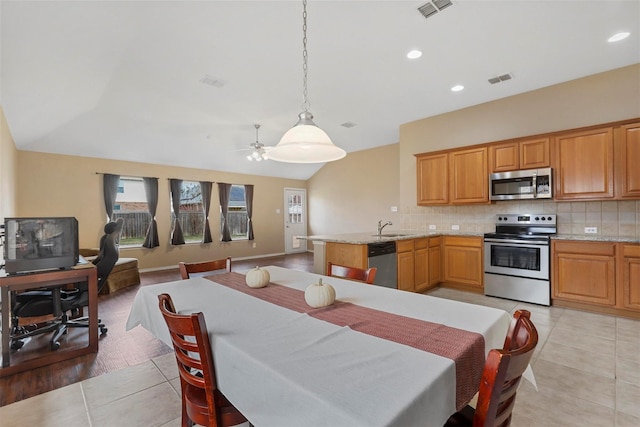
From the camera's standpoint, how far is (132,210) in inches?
244

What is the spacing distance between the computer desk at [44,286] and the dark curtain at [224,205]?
15.7 ft

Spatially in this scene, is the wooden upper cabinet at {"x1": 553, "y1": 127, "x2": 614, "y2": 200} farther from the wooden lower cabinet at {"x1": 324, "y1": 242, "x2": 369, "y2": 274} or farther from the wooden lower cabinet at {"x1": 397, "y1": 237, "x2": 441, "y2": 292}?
the wooden lower cabinet at {"x1": 324, "y1": 242, "x2": 369, "y2": 274}

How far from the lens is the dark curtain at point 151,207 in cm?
625

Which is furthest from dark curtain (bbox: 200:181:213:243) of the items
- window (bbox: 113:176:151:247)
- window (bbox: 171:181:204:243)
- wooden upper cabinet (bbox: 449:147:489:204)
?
wooden upper cabinet (bbox: 449:147:489:204)

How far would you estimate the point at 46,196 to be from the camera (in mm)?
5262

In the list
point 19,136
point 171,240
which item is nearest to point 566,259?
point 171,240

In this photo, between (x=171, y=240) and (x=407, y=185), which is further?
(x=171, y=240)

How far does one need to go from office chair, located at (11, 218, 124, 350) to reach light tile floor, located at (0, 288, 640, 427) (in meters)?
0.86

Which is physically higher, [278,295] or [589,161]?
[589,161]

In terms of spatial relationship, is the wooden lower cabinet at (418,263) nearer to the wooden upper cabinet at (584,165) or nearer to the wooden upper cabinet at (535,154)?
the wooden upper cabinet at (535,154)

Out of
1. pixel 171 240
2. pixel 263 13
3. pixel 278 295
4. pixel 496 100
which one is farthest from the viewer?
pixel 171 240

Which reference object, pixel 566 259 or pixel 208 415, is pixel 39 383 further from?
pixel 566 259

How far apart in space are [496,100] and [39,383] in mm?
6076

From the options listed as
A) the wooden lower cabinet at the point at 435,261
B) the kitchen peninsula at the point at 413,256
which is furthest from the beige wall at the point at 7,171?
the wooden lower cabinet at the point at 435,261
